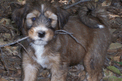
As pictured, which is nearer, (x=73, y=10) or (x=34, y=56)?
(x=34, y=56)

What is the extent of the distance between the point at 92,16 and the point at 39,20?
6.16ft

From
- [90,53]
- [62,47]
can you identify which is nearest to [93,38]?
[90,53]

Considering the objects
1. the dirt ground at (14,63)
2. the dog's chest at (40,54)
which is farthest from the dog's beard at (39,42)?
the dirt ground at (14,63)

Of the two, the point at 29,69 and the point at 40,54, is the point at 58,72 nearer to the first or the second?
the point at 40,54

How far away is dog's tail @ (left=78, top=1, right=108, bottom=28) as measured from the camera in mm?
4035

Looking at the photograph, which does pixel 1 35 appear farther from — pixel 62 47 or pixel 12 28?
pixel 62 47

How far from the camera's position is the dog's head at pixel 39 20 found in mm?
2760

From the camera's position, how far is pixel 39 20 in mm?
2846

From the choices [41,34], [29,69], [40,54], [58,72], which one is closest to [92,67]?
[58,72]

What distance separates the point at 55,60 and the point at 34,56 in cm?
44

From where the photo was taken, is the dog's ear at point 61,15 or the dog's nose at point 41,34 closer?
the dog's nose at point 41,34

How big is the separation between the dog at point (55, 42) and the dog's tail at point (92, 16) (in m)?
0.08

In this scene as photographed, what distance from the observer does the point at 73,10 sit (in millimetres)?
4562

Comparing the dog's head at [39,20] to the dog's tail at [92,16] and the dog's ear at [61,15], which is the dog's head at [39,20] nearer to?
the dog's ear at [61,15]
